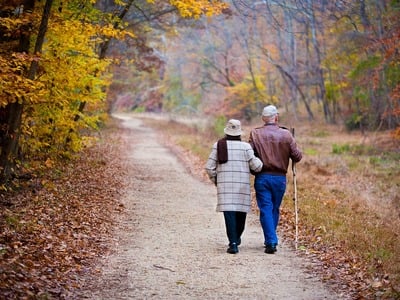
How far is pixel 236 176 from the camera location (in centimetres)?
931

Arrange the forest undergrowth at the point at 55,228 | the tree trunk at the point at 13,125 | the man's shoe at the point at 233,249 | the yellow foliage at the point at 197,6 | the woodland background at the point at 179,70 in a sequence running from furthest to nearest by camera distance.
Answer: the yellow foliage at the point at 197,6 → the woodland background at the point at 179,70 → the tree trunk at the point at 13,125 → the man's shoe at the point at 233,249 → the forest undergrowth at the point at 55,228

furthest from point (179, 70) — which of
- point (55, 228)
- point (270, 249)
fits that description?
point (270, 249)

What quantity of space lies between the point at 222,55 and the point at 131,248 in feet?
130

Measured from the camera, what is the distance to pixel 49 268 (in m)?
7.93

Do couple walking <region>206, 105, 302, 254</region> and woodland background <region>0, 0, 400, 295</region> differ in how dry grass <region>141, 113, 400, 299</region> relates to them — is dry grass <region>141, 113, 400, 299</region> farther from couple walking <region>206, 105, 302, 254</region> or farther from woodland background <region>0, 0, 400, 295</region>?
couple walking <region>206, 105, 302, 254</region>

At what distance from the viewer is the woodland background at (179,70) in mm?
12008

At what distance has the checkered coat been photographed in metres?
9.25

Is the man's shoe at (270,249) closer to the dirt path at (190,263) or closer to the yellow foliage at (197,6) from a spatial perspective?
the dirt path at (190,263)

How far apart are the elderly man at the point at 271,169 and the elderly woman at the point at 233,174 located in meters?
0.17

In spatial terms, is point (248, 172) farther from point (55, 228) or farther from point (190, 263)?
point (55, 228)

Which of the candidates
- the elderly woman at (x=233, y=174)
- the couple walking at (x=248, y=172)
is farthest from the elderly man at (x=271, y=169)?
the elderly woman at (x=233, y=174)

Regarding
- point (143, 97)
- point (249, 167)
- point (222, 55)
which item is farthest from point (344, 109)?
point (249, 167)

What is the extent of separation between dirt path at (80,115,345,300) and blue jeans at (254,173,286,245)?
1.05ft

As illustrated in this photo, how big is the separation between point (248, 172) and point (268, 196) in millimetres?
475
